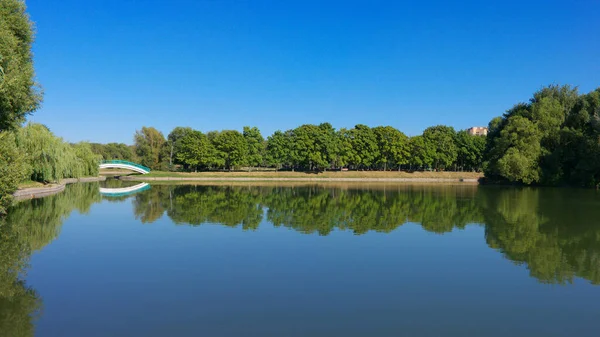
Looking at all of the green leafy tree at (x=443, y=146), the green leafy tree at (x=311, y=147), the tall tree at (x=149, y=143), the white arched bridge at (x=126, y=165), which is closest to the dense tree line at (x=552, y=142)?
the green leafy tree at (x=443, y=146)

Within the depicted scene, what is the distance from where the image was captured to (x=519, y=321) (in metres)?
7.60

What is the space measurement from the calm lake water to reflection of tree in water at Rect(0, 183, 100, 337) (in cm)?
5

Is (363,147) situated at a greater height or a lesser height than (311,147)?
greater

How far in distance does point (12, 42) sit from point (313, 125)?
66.4 metres

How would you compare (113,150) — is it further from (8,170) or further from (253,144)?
(8,170)

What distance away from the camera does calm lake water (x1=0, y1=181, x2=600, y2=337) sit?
7.41 m

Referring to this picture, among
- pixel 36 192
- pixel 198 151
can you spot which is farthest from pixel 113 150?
pixel 36 192

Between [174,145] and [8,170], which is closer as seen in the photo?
[8,170]

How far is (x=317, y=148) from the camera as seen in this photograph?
259 feet

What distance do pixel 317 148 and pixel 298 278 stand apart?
69.0m

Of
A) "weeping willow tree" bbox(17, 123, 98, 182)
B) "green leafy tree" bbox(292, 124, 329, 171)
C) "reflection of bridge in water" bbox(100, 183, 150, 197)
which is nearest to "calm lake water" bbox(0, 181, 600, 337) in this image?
"reflection of bridge in water" bbox(100, 183, 150, 197)

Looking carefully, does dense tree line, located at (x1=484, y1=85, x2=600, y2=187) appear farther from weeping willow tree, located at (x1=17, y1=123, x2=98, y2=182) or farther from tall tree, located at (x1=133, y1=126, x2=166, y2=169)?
tall tree, located at (x1=133, y1=126, x2=166, y2=169)

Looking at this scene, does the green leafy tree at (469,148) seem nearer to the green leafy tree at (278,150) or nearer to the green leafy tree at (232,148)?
the green leafy tree at (278,150)

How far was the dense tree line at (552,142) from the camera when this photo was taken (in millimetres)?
52062
